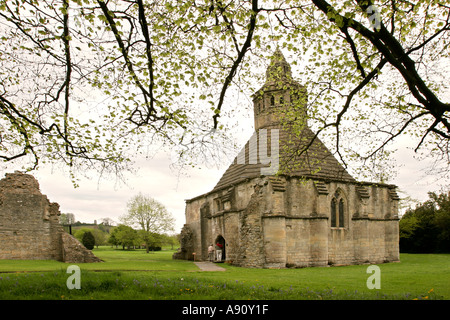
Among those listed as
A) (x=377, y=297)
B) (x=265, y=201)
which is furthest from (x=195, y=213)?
(x=377, y=297)

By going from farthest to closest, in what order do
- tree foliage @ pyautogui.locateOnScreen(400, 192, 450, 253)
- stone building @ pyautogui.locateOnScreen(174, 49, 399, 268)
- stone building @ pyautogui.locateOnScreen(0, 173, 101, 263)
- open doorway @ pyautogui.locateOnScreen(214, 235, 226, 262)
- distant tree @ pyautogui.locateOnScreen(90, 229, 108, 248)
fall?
distant tree @ pyautogui.locateOnScreen(90, 229, 108, 248), tree foliage @ pyautogui.locateOnScreen(400, 192, 450, 253), open doorway @ pyautogui.locateOnScreen(214, 235, 226, 262), stone building @ pyautogui.locateOnScreen(0, 173, 101, 263), stone building @ pyautogui.locateOnScreen(174, 49, 399, 268)

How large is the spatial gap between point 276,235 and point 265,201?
2.12 metres

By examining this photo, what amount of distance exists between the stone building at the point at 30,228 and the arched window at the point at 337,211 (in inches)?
621

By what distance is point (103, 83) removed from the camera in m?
9.23

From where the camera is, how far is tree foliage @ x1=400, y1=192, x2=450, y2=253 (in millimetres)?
36094

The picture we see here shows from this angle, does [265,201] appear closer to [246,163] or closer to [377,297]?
[246,163]

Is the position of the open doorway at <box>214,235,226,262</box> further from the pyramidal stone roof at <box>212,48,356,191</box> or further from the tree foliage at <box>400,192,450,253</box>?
the tree foliage at <box>400,192,450,253</box>

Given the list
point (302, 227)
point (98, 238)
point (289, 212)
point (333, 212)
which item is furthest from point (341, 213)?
point (98, 238)

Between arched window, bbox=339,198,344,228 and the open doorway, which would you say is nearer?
arched window, bbox=339,198,344,228

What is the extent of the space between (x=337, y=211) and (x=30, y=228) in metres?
20.6

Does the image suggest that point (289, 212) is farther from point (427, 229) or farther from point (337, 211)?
point (427, 229)

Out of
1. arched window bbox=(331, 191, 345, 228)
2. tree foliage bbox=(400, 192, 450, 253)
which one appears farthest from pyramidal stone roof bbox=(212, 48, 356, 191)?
tree foliage bbox=(400, 192, 450, 253)

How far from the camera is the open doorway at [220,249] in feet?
83.6

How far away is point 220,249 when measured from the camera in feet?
84.6
